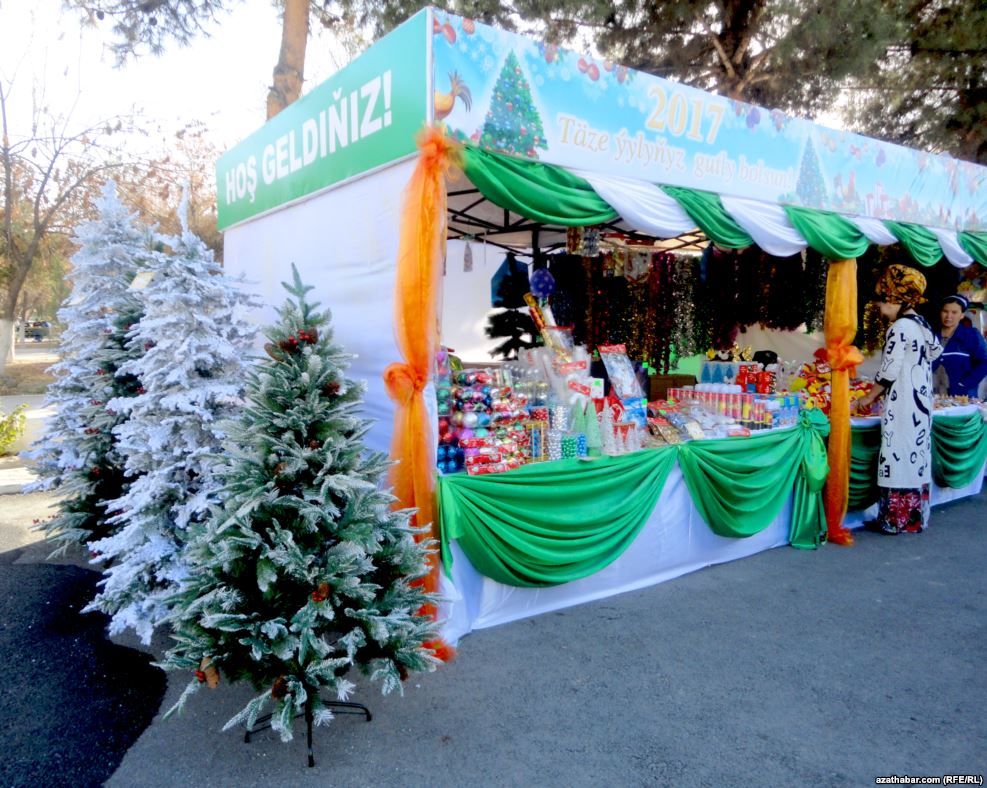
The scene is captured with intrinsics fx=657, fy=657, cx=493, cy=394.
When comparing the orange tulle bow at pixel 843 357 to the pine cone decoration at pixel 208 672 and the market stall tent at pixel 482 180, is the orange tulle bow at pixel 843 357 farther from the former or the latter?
the pine cone decoration at pixel 208 672

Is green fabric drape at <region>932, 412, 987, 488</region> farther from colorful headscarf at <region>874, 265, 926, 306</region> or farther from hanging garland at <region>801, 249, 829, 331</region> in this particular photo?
hanging garland at <region>801, 249, 829, 331</region>

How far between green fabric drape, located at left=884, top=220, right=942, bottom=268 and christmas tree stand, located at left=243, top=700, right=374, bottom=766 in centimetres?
497

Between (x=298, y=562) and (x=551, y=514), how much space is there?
1.53 m

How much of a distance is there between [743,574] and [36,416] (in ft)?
40.5

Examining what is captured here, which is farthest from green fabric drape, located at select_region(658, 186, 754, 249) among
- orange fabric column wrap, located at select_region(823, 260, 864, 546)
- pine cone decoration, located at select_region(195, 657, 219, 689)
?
pine cone decoration, located at select_region(195, 657, 219, 689)

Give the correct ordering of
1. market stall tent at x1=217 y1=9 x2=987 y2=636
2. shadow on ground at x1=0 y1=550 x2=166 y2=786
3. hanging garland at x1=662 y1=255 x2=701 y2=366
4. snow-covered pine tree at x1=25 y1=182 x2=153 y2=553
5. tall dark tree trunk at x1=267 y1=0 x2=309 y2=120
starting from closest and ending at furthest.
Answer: shadow on ground at x1=0 y1=550 x2=166 y2=786
market stall tent at x1=217 y1=9 x2=987 y2=636
snow-covered pine tree at x1=25 y1=182 x2=153 y2=553
hanging garland at x1=662 y1=255 x2=701 y2=366
tall dark tree trunk at x1=267 y1=0 x2=309 y2=120

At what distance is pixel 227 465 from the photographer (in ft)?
8.35

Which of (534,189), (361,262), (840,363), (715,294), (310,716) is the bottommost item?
(310,716)

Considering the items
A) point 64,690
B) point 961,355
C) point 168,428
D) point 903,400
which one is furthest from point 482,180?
point 961,355

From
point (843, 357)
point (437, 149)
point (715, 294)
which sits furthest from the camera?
point (715, 294)

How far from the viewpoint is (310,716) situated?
2.46m

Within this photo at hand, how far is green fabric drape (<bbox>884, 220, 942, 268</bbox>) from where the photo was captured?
5066mm

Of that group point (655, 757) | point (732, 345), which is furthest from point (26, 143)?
point (655, 757)

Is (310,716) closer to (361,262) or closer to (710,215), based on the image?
(361,262)
